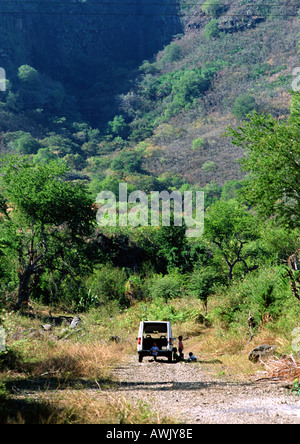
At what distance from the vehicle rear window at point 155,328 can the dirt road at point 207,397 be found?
12.6ft

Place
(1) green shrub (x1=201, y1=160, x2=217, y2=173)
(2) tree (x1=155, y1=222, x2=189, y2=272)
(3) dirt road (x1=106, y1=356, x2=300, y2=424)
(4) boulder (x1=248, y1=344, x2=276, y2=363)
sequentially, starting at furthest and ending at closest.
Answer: (1) green shrub (x1=201, y1=160, x2=217, y2=173) < (2) tree (x1=155, y1=222, x2=189, y2=272) < (4) boulder (x1=248, y1=344, x2=276, y2=363) < (3) dirt road (x1=106, y1=356, x2=300, y2=424)

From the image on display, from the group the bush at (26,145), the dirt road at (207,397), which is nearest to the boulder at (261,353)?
the dirt road at (207,397)

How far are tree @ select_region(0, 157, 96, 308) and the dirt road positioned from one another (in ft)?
51.7

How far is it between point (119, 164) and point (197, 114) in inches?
1928

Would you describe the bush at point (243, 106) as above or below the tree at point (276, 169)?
above

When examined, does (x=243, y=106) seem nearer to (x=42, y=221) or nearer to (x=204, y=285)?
(x=42, y=221)

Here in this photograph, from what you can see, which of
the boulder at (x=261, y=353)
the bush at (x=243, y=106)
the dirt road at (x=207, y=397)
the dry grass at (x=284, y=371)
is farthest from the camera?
the bush at (x=243, y=106)

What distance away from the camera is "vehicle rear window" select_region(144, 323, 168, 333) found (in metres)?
16.0

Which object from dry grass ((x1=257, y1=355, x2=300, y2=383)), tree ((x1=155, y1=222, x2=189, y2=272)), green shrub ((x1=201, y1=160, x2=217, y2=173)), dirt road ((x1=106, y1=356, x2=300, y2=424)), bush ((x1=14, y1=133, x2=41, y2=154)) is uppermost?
bush ((x1=14, y1=133, x2=41, y2=154))

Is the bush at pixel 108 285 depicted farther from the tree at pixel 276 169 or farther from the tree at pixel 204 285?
the tree at pixel 276 169

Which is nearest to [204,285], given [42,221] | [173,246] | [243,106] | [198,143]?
[42,221]

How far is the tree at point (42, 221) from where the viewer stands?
85.9 ft

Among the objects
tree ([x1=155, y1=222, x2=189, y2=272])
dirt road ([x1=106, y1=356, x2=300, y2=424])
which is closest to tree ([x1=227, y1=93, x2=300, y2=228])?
dirt road ([x1=106, y1=356, x2=300, y2=424])

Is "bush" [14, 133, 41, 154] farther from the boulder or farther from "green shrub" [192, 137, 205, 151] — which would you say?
the boulder
